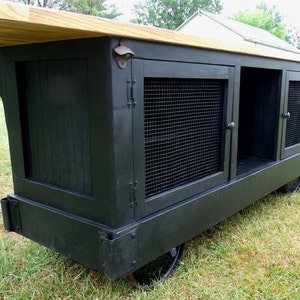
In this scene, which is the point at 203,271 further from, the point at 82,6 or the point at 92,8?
the point at 92,8

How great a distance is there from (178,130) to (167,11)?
3409 cm

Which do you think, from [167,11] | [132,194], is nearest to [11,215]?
[132,194]

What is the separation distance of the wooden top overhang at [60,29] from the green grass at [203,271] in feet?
4.12

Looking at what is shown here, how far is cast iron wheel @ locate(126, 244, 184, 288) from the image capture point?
190 centimetres

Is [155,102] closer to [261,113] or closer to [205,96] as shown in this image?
[205,96]

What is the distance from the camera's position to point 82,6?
80.0 ft

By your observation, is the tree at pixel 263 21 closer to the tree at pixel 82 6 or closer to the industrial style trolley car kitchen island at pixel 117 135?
the tree at pixel 82 6

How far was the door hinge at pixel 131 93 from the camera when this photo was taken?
4.94ft

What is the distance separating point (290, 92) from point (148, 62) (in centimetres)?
193

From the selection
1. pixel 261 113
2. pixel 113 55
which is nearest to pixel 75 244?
pixel 113 55

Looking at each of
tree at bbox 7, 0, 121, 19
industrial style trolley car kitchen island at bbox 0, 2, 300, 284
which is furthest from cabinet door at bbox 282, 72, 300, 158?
tree at bbox 7, 0, 121, 19

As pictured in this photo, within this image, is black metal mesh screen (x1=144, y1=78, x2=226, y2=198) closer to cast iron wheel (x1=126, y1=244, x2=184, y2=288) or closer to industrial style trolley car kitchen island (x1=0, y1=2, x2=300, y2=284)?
industrial style trolley car kitchen island (x1=0, y1=2, x2=300, y2=284)

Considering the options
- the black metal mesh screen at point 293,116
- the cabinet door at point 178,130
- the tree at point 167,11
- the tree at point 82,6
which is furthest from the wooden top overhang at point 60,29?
the tree at point 167,11

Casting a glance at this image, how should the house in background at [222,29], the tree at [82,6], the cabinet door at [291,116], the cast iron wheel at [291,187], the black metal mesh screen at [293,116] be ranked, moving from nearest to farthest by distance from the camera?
the cabinet door at [291,116] → the black metal mesh screen at [293,116] → the cast iron wheel at [291,187] → the house in background at [222,29] → the tree at [82,6]
